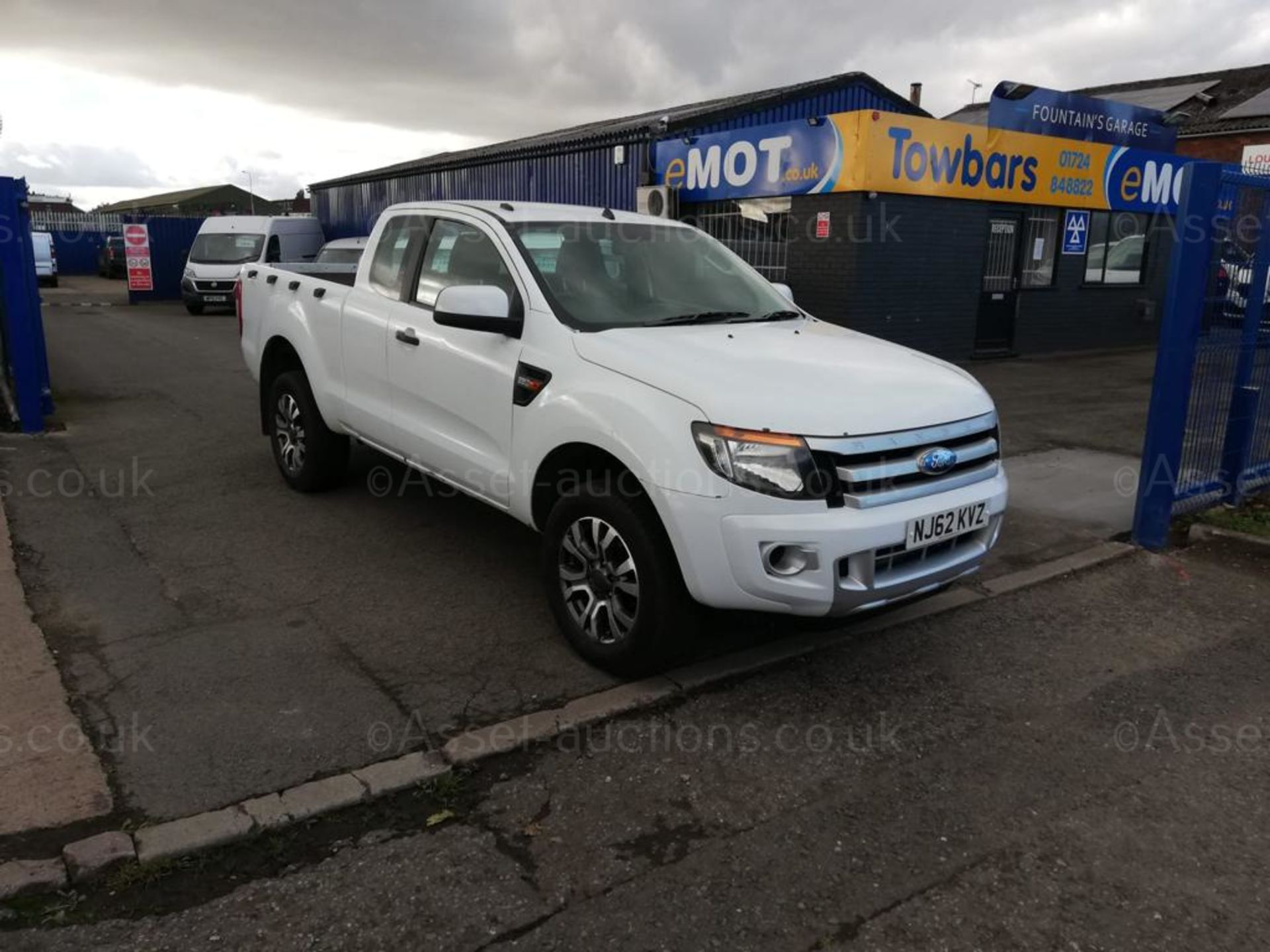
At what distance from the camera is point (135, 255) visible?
24.3 m

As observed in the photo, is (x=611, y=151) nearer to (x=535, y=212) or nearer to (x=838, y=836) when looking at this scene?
(x=535, y=212)

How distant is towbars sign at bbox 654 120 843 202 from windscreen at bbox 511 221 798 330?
8.16m

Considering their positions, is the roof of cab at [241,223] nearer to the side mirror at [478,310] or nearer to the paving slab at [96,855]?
the side mirror at [478,310]

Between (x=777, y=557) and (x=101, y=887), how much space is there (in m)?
2.29

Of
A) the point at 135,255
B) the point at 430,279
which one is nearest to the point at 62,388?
the point at 430,279

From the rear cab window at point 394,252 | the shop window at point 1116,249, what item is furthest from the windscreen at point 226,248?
the rear cab window at point 394,252

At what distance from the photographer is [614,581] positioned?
3805 millimetres

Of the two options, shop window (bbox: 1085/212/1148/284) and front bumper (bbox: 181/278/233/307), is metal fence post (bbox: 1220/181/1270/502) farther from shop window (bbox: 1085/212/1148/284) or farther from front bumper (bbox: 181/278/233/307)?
front bumper (bbox: 181/278/233/307)

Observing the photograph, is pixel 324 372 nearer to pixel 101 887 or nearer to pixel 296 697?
pixel 296 697

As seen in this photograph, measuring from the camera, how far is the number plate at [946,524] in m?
3.54

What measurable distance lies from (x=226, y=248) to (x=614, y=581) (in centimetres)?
2119

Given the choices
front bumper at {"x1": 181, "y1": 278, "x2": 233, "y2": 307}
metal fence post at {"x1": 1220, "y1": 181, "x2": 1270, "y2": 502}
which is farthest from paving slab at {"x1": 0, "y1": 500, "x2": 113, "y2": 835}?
front bumper at {"x1": 181, "y1": 278, "x2": 233, "y2": 307}

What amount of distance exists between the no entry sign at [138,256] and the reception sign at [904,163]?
1583cm

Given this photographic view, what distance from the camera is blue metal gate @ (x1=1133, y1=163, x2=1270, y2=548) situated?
17.7ft
